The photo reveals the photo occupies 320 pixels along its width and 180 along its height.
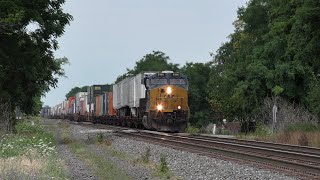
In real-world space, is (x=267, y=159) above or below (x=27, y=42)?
below

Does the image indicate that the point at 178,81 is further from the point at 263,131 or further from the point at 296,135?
the point at 296,135

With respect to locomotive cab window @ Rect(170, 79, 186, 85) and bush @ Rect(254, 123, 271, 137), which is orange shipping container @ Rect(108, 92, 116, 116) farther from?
bush @ Rect(254, 123, 271, 137)

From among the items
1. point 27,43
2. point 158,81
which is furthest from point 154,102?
point 27,43

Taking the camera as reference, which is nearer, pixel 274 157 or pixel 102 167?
pixel 102 167

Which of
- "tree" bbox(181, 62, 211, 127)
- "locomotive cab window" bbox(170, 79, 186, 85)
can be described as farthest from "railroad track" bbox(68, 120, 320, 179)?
"tree" bbox(181, 62, 211, 127)

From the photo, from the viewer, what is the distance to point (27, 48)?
2400 cm

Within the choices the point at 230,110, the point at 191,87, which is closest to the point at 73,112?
the point at 191,87

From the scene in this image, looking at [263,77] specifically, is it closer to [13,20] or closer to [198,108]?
[13,20]

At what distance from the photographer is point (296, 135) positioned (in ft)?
91.0

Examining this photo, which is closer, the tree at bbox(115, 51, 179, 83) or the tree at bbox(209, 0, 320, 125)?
the tree at bbox(209, 0, 320, 125)

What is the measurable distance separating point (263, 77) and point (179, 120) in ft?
43.6

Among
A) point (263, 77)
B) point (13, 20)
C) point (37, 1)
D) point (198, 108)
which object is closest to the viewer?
point (13, 20)

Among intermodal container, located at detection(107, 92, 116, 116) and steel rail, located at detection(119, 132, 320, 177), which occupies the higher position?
intermodal container, located at detection(107, 92, 116, 116)

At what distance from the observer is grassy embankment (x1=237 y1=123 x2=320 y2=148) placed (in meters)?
24.7
